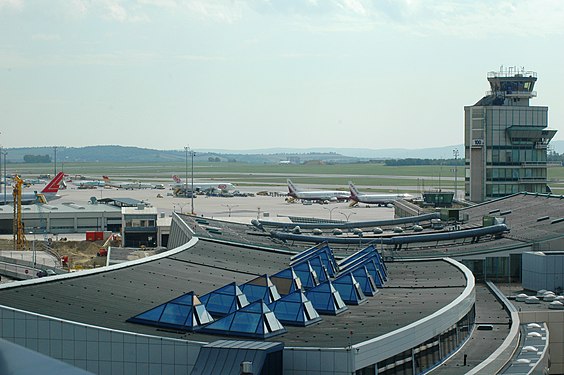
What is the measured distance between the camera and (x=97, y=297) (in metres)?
35.1

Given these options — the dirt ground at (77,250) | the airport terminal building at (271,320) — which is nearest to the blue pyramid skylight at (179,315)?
the airport terminal building at (271,320)

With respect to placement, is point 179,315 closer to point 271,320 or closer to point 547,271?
point 271,320

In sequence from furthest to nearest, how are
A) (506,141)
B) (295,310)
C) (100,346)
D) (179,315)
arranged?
(506,141) → (295,310) → (179,315) → (100,346)

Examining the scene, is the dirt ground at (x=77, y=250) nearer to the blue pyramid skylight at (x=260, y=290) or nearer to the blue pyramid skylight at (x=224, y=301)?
the blue pyramid skylight at (x=260, y=290)

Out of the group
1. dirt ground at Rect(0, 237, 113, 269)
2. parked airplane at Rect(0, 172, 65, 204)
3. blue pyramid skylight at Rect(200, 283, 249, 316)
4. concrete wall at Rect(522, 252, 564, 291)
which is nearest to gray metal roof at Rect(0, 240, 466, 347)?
blue pyramid skylight at Rect(200, 283, 249, 316)

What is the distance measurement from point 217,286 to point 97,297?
24.9 ft

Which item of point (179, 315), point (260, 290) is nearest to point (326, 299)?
point (260, 290)

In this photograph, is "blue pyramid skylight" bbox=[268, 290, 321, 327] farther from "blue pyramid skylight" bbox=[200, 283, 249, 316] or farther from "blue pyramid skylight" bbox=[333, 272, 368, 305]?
"blue pyramid skylight" bbox=[333, 272, 368, 305]

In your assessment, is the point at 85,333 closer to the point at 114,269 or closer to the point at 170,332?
the point at 170,332

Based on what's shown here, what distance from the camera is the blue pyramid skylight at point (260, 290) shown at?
36.5 metres

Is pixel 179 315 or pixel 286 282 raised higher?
pixel 286 282

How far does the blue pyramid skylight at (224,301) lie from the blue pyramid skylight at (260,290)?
176cm

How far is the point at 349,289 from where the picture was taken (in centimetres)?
4069

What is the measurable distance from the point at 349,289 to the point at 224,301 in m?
8.20
